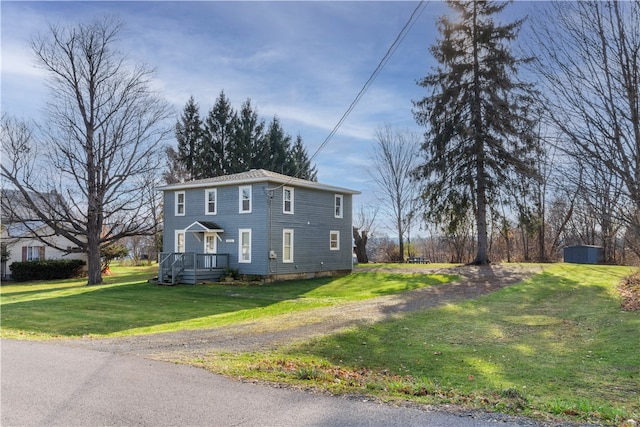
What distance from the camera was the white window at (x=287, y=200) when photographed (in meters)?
23.1

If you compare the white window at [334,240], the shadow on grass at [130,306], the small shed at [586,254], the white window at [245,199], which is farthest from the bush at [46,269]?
the small shed at [586,254]

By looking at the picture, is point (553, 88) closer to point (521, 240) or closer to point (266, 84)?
point (266, 84)

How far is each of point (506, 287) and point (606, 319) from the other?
7.03 m

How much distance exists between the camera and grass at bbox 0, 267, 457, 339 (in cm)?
1122

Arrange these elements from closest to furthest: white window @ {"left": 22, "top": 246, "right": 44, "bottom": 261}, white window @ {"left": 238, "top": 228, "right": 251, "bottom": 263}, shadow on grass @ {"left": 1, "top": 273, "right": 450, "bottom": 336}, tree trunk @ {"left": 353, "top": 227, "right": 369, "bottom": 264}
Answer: shadow on grass @ {"left": 1, "top": 273, "right": 450, "bottom": 336} < white window @ {"left": 238, "top": 228, "right": 251, "bottom": 263} < white window @ {"left": 22, "top": 246, "right": 44, "bottom": 261} < tree trunk @ {"left": 353, "top": 227, "right": 369, "bottom": 264}

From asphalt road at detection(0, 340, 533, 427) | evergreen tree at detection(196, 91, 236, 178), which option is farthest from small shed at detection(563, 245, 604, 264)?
evergreen tree at detection(196, 91, 236, 178)

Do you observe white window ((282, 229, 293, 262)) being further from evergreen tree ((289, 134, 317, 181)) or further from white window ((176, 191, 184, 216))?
evergreen tree ((289, 134, 317, 181))

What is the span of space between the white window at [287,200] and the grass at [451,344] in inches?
245

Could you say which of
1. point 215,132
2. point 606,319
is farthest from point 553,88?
point 215,132

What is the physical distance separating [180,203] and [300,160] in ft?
74.0

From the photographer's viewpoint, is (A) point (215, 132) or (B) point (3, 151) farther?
(A) point (215, 132)

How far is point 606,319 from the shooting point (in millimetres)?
10242

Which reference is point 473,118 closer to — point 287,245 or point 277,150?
point 287,245

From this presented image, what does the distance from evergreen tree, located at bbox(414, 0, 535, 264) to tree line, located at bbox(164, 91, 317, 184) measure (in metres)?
19.0
